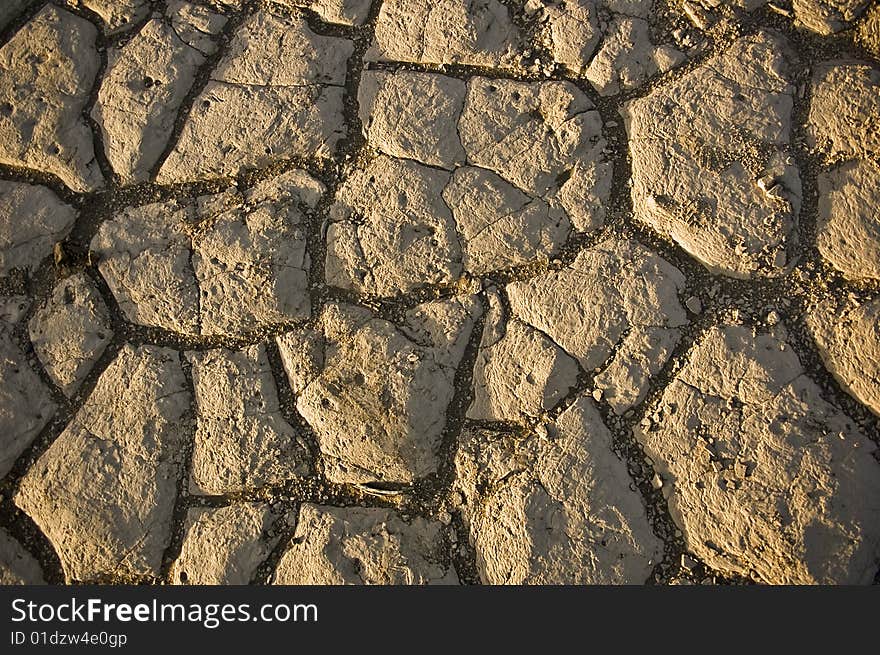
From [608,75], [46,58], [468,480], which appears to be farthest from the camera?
[46,58]

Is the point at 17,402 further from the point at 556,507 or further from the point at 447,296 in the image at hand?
the point at 556,507

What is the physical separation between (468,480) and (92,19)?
188 centimetres

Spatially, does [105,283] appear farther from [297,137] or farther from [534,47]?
[534,47]

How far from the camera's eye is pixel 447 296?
1832 millimetres

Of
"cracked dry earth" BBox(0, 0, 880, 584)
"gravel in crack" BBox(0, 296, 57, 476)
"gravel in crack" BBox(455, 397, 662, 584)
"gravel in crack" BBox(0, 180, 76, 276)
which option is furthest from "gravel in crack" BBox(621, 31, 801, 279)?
"gravel in crack" BBox(0, 296, 57, 476)

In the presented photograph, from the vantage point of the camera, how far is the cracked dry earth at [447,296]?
5.59 feet

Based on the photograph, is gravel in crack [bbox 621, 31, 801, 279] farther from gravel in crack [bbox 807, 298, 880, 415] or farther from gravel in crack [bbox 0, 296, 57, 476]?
gravel in crack [bbox 0, 296, 57, 476]

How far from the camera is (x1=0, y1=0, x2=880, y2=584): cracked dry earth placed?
170 cm

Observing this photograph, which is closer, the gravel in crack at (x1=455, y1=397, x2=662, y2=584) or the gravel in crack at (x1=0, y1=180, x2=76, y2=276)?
the gravel in crack at (x1=455, y1=397, x2=662, y2=584)

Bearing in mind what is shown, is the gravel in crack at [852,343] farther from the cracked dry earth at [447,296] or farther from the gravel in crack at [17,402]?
the gravel in crack at [17,402]

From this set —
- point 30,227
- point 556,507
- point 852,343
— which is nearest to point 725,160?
point 852,343

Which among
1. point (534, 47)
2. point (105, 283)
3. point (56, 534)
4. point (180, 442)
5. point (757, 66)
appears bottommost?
point (56, 534)

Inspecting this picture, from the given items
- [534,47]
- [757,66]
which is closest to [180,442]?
[534,47]

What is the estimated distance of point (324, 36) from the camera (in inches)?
78.7
